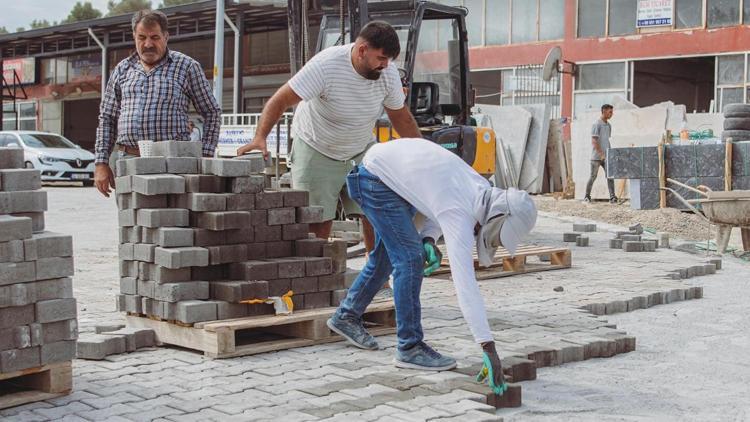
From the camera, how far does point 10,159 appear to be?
461cm

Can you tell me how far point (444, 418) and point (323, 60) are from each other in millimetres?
2760

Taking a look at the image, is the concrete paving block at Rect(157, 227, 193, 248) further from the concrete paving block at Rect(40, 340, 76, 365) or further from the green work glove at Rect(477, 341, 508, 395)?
the green work glove at Rect(477, 341, 508, 395)

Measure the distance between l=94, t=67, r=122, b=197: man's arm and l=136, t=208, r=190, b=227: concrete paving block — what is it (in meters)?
0.80

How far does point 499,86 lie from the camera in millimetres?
28547

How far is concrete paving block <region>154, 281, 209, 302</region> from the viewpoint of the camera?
5473mm

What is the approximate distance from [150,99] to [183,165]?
2.18ft

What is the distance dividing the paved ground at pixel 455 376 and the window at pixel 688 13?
1830 cm

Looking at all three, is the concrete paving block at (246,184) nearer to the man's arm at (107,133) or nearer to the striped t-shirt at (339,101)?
the striped t-shirt at (339,101)

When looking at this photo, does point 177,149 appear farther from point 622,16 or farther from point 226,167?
point 622,16

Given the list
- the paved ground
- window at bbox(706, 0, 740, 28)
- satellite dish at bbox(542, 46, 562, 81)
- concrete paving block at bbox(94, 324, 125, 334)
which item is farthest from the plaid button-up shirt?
window at bbox(706, 0, 740, 28)

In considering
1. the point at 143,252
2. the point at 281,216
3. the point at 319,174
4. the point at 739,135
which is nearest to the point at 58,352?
the point at 143,252

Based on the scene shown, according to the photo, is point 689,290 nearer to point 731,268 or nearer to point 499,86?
point 731,268

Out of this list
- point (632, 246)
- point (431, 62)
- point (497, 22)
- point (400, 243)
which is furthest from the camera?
point (497, 22)

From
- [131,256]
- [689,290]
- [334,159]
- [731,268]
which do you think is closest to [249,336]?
[131,256]
